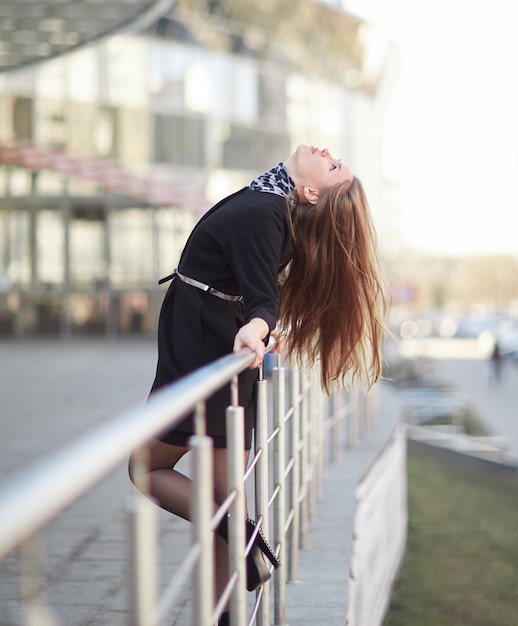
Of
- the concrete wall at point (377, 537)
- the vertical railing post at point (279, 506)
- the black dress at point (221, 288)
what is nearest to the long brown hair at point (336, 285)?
the black dress at point (221, 288)

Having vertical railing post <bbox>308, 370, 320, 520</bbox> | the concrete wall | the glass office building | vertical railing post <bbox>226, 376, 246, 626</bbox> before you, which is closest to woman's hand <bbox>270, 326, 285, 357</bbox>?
vertical railing post <bbox>226, 376, 246, 626</bbox>

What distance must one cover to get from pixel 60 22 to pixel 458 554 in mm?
7634

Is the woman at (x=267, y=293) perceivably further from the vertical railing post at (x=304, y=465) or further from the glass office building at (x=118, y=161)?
the glass office building at (x=118, y=161)

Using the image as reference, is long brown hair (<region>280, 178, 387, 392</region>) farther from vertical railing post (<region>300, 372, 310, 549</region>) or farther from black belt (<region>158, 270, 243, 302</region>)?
vertical railing post (<region>300, 372, 310, 549</region>)

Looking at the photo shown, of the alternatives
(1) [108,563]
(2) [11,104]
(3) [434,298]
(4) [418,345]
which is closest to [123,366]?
(2) [11,104]

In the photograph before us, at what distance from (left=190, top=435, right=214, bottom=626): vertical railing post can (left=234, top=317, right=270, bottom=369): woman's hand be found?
0.77 m

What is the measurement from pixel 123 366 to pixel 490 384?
17961 mm

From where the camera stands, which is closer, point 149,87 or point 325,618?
point 325,618

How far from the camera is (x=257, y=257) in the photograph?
8.84 feet

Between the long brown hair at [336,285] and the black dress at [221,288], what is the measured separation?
18 cm

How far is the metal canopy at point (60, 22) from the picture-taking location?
34.8ft

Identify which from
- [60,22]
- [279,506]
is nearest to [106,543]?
[279,506]

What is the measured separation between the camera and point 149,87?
28234mm

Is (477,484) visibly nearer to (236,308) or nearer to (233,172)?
(236,308)
